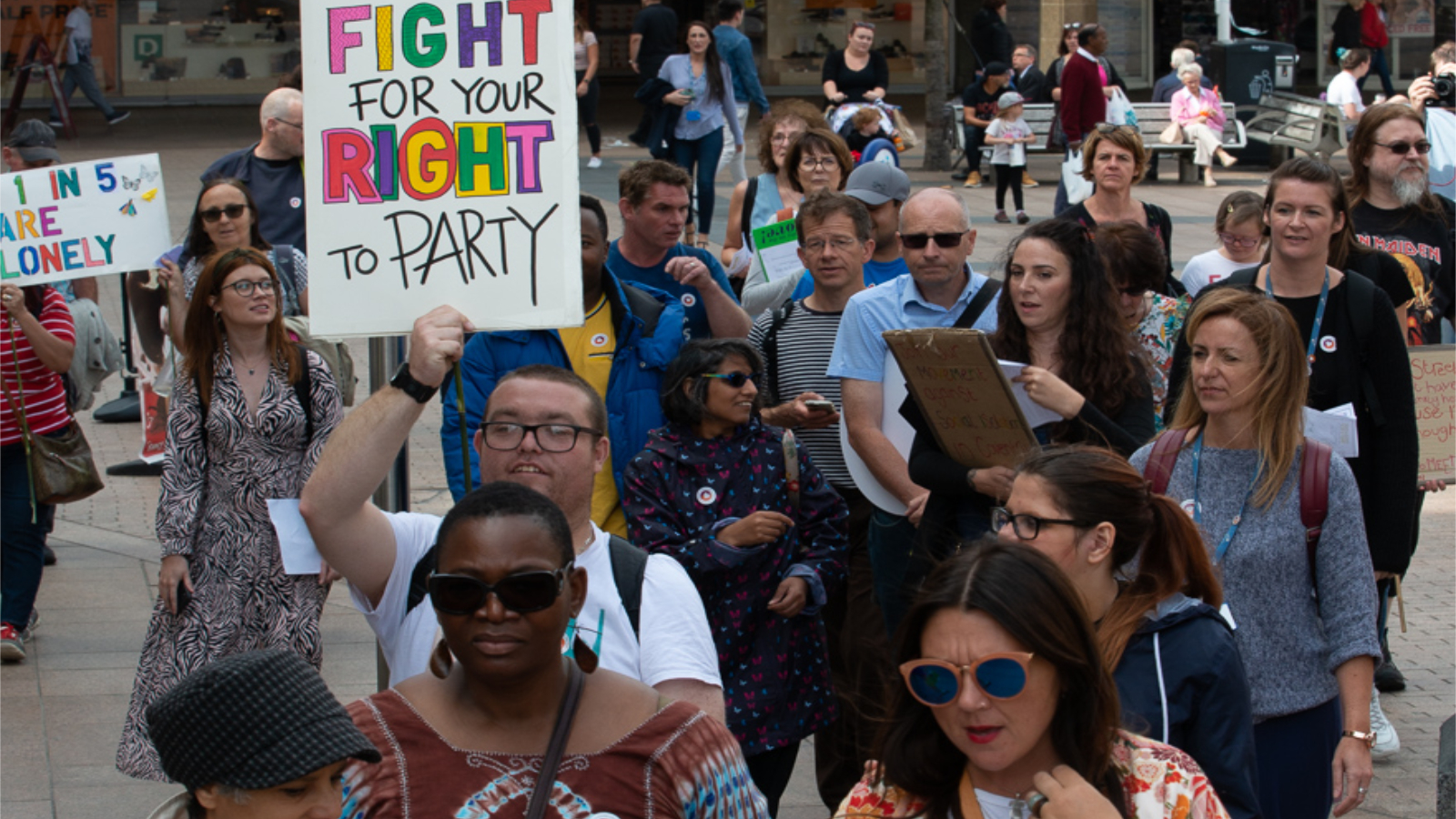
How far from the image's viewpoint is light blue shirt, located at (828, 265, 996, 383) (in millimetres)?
4969

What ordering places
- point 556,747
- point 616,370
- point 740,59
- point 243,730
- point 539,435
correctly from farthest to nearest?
point 740,59
point 616,370
point 539,435
point 556,747
point 243,730

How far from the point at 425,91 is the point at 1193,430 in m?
1.98

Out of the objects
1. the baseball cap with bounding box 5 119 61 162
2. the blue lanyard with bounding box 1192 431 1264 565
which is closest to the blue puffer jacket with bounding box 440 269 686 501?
the blue lanyard with bounding box 1192 431 1264 565

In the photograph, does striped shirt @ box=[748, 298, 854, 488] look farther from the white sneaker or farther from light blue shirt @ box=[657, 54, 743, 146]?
light blue shirt @ box=[657, 54, 743, 146]

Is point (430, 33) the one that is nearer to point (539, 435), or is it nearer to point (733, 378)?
point (539, 435)

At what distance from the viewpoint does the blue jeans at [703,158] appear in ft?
47.3

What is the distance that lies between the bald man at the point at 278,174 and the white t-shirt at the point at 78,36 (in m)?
18.6

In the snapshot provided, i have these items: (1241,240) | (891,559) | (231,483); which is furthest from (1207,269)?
(231,483)

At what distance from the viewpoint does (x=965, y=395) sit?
4238 millimetres

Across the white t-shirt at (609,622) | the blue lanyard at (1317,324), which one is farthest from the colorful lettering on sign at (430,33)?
the blue lanyard at (1317,324)

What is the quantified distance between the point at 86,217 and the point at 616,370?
126 inches

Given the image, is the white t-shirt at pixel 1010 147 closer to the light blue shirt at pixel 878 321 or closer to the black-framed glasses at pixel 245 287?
the light blue shirt at pixel 878 321

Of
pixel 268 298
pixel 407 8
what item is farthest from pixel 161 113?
pixel 407 8

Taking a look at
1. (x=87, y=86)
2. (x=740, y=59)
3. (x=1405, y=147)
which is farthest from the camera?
(x=87, y=86)
